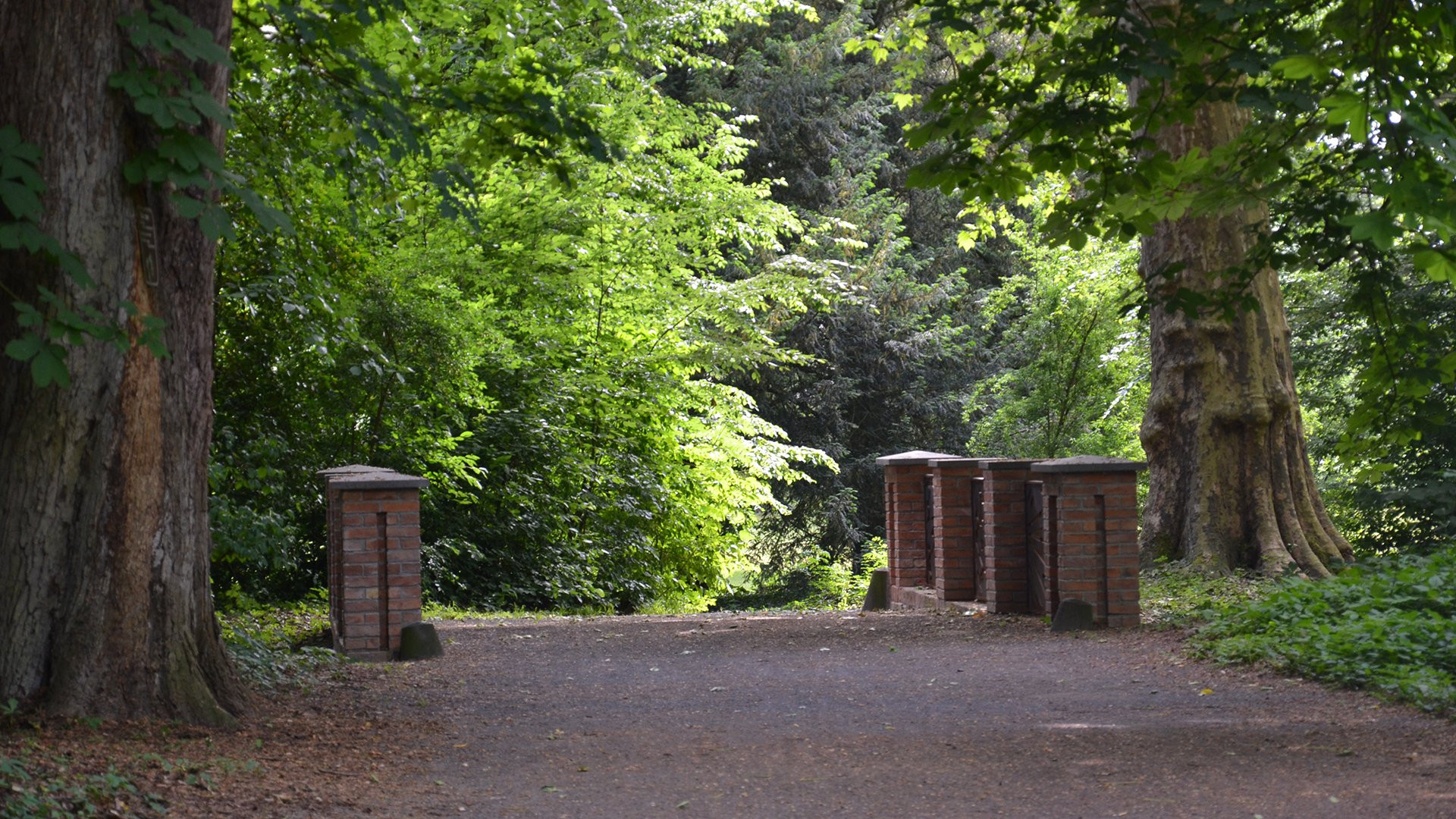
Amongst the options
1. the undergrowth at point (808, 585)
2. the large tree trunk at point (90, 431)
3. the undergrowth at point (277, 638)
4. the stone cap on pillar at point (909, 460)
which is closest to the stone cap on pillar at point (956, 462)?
the stone cap on pillar at point (909, 460)

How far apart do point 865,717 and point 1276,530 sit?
6.70 m

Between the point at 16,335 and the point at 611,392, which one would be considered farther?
the point at 611,392

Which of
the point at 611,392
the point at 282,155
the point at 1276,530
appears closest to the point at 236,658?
the point at 282,155

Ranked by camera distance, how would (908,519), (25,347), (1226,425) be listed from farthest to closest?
(908,519) < (1226,425) < (25,347)

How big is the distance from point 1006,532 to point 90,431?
7019 millimetres

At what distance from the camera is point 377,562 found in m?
9.23

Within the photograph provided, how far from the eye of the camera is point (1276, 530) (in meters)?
12.1

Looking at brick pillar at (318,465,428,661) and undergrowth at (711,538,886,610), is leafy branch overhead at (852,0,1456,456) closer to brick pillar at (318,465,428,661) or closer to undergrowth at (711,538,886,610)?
brick pillar at (318,465,428,661)

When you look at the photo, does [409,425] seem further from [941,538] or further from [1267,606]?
[1267,606]

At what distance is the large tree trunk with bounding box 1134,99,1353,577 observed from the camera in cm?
1226

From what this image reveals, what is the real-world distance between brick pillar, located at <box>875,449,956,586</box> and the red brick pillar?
1208mm

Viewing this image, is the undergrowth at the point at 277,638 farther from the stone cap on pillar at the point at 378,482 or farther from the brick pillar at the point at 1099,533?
the brick pillar at the point at 1099,533

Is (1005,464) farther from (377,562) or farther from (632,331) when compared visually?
(632,331)

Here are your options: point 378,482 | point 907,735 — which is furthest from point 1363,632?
point 378,482
